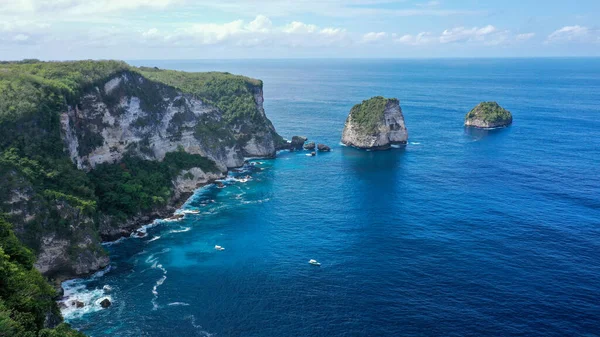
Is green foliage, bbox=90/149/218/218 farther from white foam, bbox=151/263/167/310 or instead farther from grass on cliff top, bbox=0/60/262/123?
white foam, bbox=151/263/167/310

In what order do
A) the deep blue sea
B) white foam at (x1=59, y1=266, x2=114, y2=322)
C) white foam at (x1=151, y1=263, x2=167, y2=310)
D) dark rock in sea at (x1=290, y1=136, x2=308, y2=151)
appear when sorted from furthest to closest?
dark rock in sea at (x1=290, y1=136, x2=308, y2=151), white foam at (x1=151, y1=263, x2=167, y2=310), white foam at (x1=59, y1=266, x2=114, y2=322), the deep blue sea

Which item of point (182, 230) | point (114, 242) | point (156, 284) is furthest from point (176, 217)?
point (156, 284)

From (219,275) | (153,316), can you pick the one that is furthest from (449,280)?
(153,316)

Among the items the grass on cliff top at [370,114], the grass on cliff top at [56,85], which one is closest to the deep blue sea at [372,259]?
the grass on cliff top at [56,85]

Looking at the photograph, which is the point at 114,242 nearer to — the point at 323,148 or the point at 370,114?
the point at 323,148

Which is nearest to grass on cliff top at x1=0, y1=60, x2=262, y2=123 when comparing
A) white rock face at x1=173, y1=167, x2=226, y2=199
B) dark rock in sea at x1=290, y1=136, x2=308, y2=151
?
dark rock in sea at x1=290, y1=136, x2=308, y2=151

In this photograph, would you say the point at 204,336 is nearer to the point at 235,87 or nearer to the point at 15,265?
the point at 15,265
